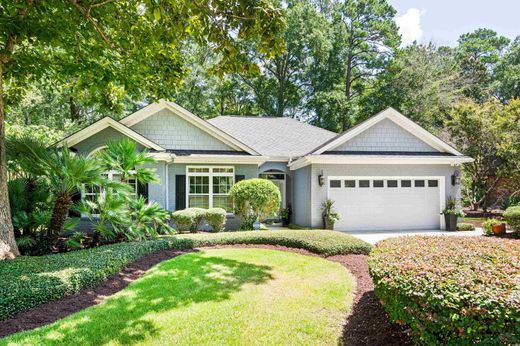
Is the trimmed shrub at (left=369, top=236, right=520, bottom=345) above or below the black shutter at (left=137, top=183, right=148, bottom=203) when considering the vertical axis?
below

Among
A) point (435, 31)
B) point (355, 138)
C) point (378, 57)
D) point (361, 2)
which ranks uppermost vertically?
point (361, 2)

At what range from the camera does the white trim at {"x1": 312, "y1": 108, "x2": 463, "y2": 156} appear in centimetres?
1462

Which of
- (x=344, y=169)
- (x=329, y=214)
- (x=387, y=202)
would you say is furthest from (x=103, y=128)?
(x=387, y=202)

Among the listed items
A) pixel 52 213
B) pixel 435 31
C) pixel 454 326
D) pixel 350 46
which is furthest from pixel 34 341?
pixel 435 31

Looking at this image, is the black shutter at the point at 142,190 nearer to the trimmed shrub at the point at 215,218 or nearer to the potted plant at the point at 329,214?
the trimmed shrub at the point at 215,218

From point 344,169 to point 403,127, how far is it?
378cm

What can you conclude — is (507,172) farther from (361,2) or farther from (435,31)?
(361,2)

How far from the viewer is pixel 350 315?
5.00 meters

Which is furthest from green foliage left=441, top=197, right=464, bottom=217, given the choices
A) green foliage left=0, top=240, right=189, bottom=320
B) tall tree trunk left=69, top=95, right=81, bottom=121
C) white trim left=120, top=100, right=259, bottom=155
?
tall tree trunk left=69, top=95, right=81, bottom=121

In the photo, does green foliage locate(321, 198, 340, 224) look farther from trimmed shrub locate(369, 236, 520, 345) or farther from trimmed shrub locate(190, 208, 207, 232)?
trimmed shrub locate(369, 236, 520, 345)

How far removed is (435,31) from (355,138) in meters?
22.6

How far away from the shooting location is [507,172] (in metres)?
19.6

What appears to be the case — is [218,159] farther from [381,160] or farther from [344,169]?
[381,160]

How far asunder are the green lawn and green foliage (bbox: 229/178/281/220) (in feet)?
16.1
